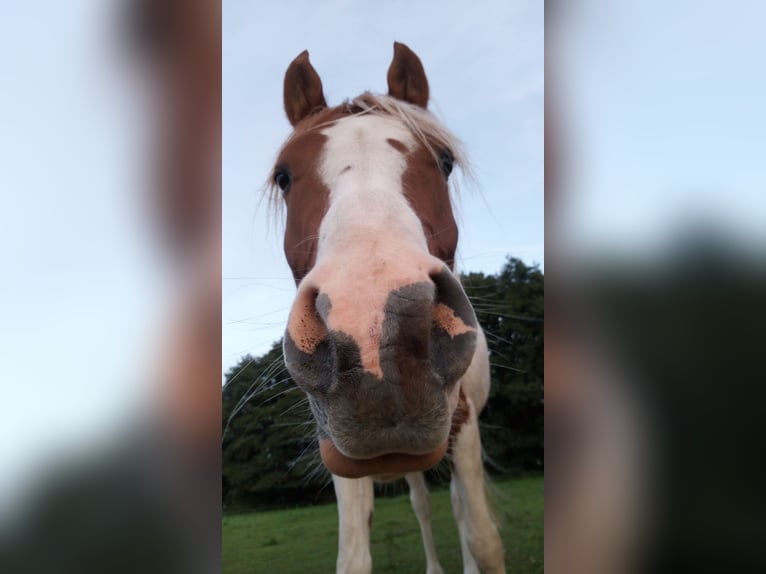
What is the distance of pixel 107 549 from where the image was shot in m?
0.88

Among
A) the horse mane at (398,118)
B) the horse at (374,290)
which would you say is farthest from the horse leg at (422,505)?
the horse mane at (398,118)

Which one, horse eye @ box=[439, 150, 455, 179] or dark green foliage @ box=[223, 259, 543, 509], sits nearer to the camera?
horse eye @ box=[439, 150, 455, 179]

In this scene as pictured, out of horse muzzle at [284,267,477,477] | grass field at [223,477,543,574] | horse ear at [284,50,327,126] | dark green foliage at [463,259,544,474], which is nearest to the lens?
horse muzzle at [284,267,477,477]

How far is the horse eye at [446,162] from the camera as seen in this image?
1885mm

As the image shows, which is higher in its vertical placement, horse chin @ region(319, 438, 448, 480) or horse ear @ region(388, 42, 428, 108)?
horse ear @ region(388, 42, 428, 108)

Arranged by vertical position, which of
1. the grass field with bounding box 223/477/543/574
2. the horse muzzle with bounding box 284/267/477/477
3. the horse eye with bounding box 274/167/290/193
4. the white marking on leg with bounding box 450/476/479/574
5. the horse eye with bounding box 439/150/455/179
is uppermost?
the horse eye with bounding box 439/150/455/179

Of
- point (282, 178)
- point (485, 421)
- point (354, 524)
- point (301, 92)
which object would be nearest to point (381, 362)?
point (282, 178)

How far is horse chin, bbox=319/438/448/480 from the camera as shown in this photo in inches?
52.9

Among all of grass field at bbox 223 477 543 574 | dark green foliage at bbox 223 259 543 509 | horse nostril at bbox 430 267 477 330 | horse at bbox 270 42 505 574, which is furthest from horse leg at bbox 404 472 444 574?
horse nostril at bbox 430 267 477 330

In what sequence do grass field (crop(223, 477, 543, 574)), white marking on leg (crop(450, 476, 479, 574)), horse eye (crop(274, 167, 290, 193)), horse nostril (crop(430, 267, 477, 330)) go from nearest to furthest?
horse nostril (crop(430, 267, 477, 330))
horse eye (crop(274, 167, 290, 193))
white marking on leg (crop(450, 476, 479, 574))
grass field (crop(223, 477, 543, 574))

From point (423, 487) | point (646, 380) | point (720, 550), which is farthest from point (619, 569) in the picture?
point (423, 487)

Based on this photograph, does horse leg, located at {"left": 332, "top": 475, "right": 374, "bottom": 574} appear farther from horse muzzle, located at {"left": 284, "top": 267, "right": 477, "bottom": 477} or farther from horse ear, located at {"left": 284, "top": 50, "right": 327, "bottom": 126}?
horse ear, located at {"left": 284, "top": 50, "right": 327, "bottom": 126}

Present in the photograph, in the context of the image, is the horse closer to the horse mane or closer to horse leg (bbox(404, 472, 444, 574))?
the horse mane

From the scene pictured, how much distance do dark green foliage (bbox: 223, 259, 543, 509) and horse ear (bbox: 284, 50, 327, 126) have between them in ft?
3.50
